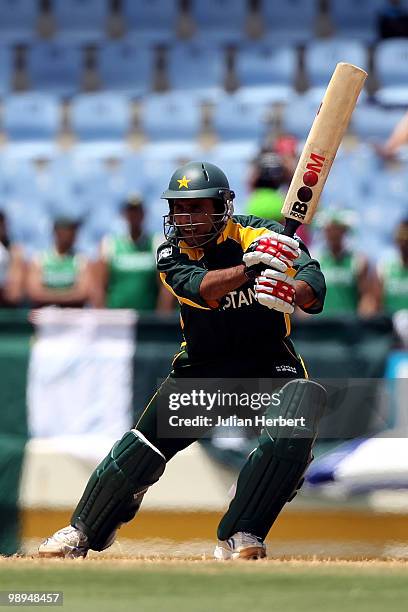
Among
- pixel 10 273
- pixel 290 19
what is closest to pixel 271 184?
pixel 10 273

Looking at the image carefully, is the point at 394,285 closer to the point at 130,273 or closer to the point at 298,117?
the point at 130,273

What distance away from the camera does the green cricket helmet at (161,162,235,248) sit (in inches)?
188

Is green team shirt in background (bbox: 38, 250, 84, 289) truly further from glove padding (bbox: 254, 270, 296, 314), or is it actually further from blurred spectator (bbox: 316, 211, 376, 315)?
glove padding (bbox: 254, 270, 296, 314)

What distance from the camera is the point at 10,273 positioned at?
8305 mm

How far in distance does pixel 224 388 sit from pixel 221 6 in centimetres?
853

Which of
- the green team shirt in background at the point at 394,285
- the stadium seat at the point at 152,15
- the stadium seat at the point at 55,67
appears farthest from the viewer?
the stadium seat at the point at 152,15

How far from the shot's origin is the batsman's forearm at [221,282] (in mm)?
4543

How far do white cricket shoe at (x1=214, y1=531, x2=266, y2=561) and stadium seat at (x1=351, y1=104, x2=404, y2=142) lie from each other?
690cm

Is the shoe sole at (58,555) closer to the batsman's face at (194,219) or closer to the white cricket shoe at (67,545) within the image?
the white cricket shoe at (67,545)

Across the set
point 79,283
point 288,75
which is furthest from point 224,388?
point 288,75

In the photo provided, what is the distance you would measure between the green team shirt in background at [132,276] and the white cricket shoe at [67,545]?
3243 mm

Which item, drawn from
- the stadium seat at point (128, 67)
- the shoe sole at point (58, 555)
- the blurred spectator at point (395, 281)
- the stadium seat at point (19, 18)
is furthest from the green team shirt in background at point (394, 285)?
the stadium seat at point (19, 18)

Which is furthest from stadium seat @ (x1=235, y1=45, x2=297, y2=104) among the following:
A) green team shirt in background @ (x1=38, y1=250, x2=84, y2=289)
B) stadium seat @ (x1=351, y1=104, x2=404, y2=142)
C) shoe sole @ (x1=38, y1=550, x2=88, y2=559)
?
shoe sole @ (x1=38, y1=550, x2=88, y2=559)

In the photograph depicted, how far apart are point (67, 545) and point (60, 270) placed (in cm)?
349
